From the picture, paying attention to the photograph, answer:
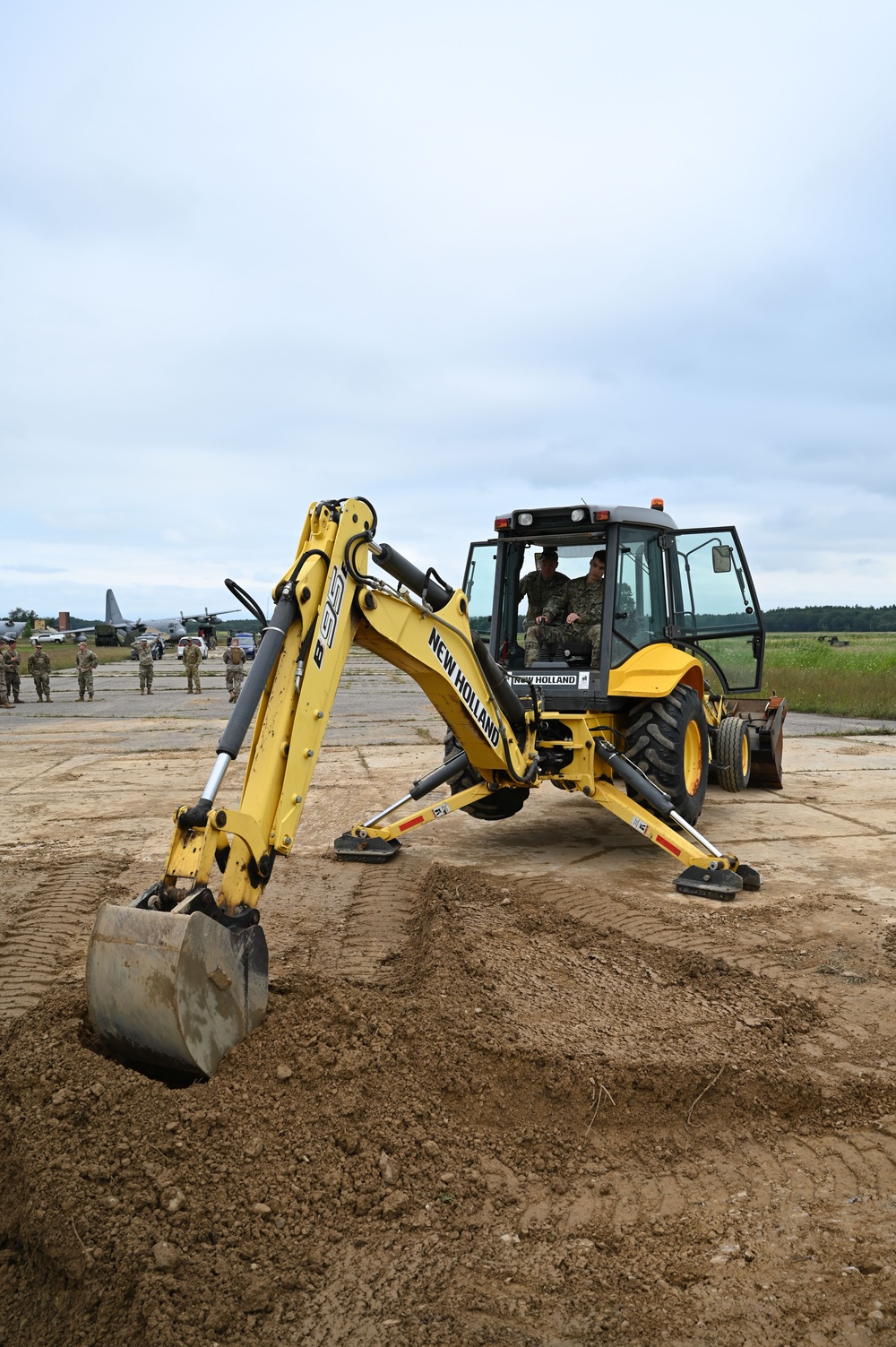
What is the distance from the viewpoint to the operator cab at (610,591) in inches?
267

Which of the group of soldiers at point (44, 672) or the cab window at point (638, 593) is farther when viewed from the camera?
the group of soldiers at point (44, 672)

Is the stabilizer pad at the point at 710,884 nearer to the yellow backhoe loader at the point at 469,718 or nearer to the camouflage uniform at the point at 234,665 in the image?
the yellow backhoe loader at the point at 469,718

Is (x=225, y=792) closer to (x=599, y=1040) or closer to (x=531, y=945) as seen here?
(x=531, y=945)

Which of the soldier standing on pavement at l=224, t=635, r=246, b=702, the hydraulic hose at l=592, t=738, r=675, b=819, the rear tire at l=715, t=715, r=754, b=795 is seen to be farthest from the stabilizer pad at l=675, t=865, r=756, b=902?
the soldier standing on pavement at l=224, t=635, r=246, b=702

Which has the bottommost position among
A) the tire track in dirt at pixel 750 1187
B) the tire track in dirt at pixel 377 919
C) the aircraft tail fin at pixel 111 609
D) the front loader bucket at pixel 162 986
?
the tire track in dirt at pixel 750 1187

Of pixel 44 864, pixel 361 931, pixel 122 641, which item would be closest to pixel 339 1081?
pixel 361 931

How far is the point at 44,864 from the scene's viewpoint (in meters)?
7.02

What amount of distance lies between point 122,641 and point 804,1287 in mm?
82657

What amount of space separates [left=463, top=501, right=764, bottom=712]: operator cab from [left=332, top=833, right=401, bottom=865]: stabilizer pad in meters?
1.50

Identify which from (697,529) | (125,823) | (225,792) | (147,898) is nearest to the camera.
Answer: (147,898)

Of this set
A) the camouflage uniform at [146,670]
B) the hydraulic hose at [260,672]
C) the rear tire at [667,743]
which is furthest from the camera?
the camouflage uniform at [146,670]

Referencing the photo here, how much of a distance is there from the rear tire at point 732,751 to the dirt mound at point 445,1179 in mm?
4650

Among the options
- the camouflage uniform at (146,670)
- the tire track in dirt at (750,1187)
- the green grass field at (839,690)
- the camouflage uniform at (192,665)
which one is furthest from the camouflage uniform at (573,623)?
the camouflage uniform at (192,665)

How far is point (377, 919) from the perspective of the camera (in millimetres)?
5789
